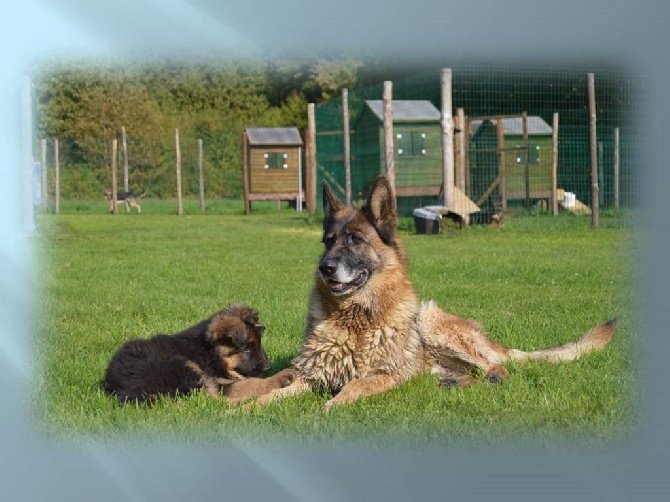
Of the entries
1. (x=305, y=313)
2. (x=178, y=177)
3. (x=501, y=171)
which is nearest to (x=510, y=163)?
(x=501, y=171)

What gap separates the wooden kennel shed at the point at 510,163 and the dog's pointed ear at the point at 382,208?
57.6ft

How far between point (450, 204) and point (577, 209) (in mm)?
4874

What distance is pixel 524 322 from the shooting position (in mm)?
8648

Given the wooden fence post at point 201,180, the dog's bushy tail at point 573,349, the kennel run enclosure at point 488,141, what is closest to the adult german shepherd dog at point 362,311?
→ the dog's bushy tail at point 573,349

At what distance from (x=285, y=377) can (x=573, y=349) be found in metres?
2.58

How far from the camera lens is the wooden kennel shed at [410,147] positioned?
87.8ft

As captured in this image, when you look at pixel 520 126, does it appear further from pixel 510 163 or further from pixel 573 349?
pixel 573 349

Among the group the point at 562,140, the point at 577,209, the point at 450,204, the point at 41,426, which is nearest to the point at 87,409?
the point at 41,426

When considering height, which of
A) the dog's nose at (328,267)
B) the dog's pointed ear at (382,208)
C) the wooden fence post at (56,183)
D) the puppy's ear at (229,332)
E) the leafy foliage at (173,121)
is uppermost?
the leafy foliage at (173,121)

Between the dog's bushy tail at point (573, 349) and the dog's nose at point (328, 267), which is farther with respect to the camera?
the dog's bushy tail at point (573, 349)

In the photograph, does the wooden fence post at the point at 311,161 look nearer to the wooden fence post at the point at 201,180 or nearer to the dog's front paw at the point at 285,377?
the wooden fence post at the point at 201,180

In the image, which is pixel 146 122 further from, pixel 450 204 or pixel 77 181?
pixel 450 204

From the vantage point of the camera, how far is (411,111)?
27.1m

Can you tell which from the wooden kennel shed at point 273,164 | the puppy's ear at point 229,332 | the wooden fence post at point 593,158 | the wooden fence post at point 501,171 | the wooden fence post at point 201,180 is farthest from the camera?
the wooden kennel shed at point 273,164
